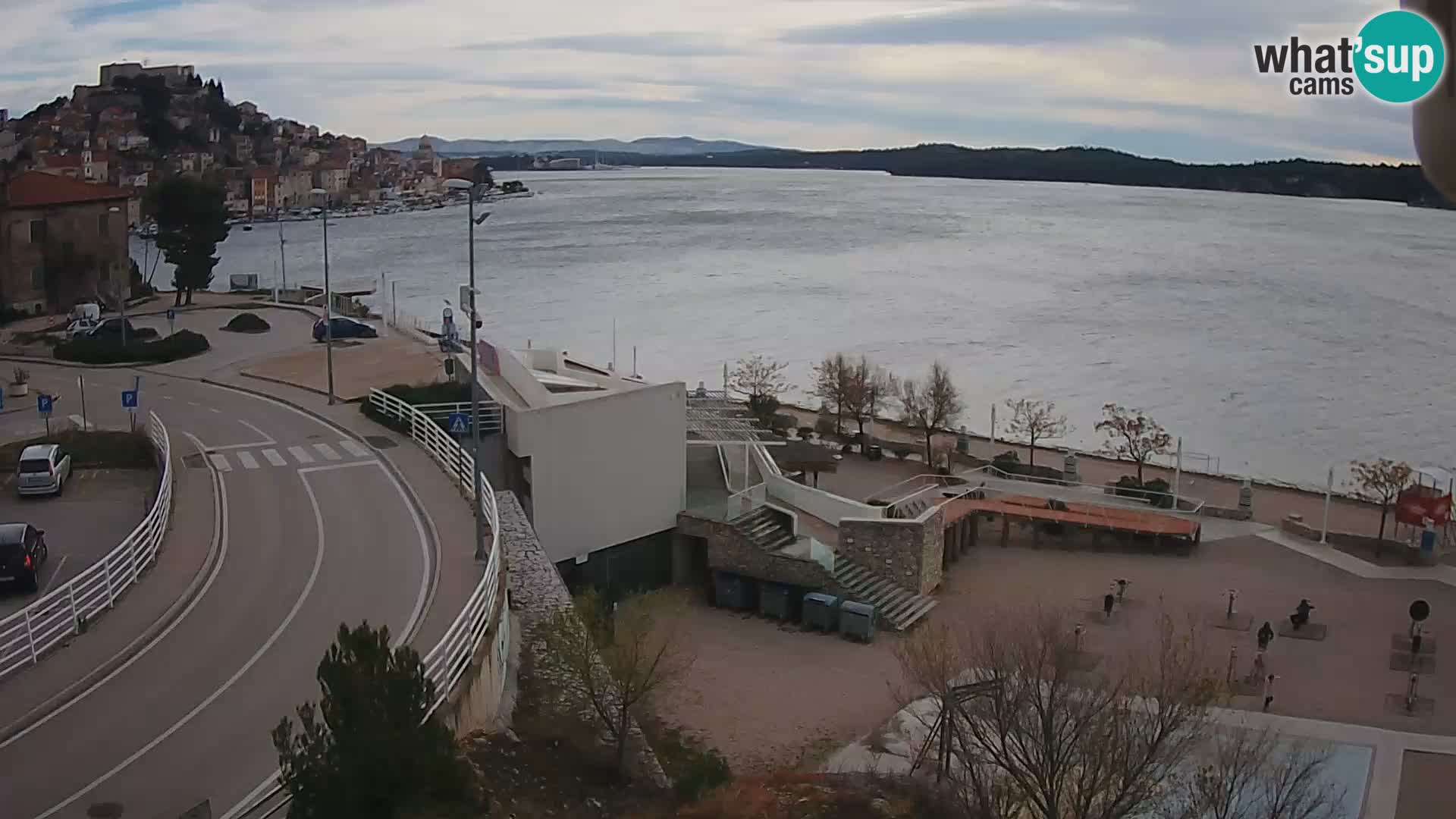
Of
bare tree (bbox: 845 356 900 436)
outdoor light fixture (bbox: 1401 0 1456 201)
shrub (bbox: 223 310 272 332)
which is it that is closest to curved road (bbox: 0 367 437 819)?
outdoor light fixture (bbox: 1401 0 1456 201)

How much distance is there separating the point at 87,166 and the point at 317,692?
14485 centimetres

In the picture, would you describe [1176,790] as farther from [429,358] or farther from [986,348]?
[986,348]

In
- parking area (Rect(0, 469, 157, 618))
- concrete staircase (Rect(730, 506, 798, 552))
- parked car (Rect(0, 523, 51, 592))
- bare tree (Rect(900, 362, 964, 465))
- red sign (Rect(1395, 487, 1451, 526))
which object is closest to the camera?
parked car (Rect(0, 523, 51, 592))

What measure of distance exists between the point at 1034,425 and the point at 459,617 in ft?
93.3

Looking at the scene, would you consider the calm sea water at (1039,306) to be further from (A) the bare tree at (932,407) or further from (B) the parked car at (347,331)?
(B) the parked car at (347,331)

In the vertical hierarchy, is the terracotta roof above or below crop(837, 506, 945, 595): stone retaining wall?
above

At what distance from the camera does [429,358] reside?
34.5 m

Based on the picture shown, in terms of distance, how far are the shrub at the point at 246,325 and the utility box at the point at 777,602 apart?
81.9 ft

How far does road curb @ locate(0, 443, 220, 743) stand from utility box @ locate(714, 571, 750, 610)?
996 centimetres

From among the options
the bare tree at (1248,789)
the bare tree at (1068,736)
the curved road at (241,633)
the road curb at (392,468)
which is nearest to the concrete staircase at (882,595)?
the road curb at (392,468)

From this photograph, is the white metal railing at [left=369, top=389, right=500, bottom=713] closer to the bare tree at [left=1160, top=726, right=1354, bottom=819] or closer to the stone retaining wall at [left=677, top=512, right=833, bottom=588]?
the stone retaining wall at [left=677, top=512, right=833, bottom=588]

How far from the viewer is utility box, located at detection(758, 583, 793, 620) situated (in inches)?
909

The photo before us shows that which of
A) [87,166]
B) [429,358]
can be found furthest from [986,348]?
[87,166]

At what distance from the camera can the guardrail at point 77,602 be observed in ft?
41.8
